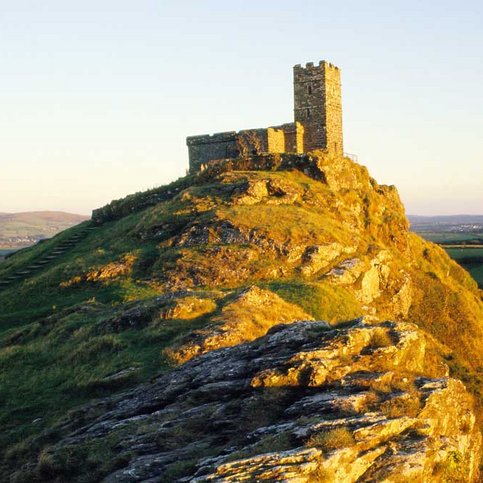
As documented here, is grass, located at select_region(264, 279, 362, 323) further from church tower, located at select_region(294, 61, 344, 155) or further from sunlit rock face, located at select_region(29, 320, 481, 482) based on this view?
church tower, located at select_region(294, 61, 344, 155)

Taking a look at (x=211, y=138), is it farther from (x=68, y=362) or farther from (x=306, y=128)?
(x=68, y=362)

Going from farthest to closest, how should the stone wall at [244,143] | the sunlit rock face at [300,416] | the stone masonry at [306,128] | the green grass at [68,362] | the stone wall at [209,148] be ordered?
the stone wall at [209,148] → the stone masonry at [306,128] → the stone wall at [244,143] → the green grass at [68,362] → the sunlit rock face at [300,416]

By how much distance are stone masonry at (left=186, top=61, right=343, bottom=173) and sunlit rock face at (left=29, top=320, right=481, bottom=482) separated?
42.0m

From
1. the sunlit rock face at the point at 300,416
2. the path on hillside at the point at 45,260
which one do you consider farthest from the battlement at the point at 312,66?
the sunlit rock face at the point at 300,416

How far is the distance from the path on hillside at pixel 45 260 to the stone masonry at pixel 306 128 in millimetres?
14890

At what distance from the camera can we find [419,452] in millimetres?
11664

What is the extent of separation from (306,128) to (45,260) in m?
29.3

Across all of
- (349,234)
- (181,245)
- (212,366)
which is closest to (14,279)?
(181,245)

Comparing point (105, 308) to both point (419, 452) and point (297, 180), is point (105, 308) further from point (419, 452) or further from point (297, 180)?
point (297, 180)

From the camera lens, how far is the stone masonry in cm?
5716

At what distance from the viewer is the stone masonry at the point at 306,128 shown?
2250 inches

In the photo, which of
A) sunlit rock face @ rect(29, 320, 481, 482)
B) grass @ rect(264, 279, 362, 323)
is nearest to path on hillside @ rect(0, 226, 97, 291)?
grass @ rect(264, 279, 362, 323)

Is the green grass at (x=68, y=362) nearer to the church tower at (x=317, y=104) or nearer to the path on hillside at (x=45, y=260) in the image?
the path on hillside at (x=45, y=260)

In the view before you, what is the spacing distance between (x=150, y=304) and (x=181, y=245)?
42.3 ft
